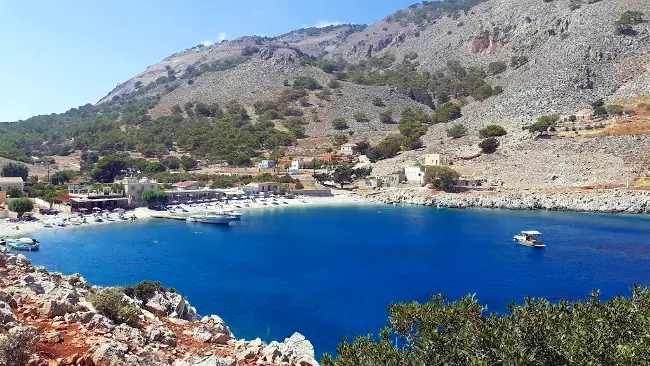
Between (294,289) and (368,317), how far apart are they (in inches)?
280

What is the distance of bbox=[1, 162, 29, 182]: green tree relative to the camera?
3189 inches

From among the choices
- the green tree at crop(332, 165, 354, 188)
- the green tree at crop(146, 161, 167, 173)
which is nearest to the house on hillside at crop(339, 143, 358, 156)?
the green tree at crop(332, 165, 354, 188)

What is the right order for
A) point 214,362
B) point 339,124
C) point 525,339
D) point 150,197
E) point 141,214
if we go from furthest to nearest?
1. point 339,124
2. point 150,197
3. point 141,214
4. point 525,339
5. point 214,362

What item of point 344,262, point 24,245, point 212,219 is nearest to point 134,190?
point 212,219

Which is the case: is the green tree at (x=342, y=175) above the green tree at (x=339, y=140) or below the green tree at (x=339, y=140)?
below

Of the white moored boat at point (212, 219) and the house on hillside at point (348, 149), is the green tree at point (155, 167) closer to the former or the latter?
the white moored boat at point (212, 219)

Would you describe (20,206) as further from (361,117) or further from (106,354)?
(361,117)

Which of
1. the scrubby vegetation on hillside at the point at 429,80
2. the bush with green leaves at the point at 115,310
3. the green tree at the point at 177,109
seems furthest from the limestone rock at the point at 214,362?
the green tree at the point at 177,109

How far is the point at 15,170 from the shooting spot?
8212 centimetres

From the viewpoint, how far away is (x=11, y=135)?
12769cm

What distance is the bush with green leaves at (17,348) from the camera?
9.85 m

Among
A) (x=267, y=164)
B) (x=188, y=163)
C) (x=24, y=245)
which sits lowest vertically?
(x=24, y=245)

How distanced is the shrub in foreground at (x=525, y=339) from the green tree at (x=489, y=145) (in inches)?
2959

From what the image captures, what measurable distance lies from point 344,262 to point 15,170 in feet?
228
